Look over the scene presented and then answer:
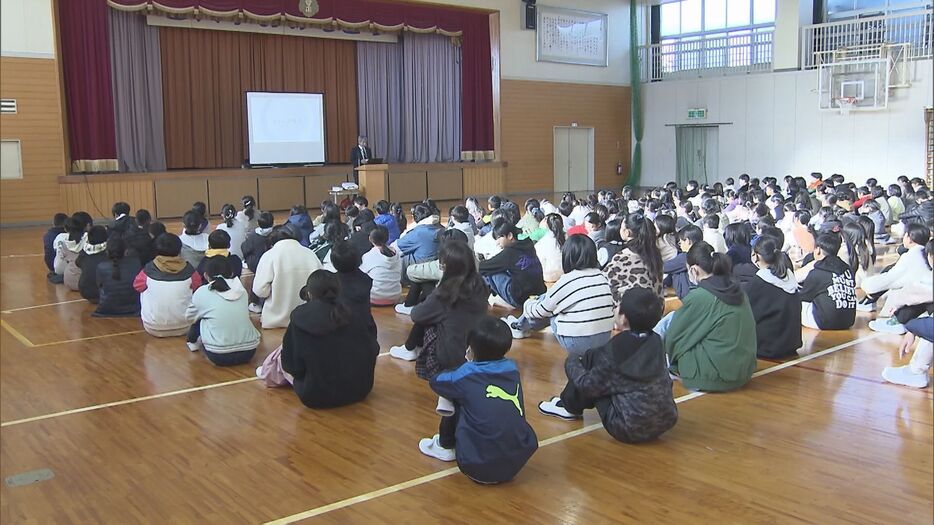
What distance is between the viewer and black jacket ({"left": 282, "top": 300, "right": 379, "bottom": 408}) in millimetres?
4164

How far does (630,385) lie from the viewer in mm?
3684

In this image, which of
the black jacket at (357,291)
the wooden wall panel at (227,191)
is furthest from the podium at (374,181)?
the black jacket at (357,291)

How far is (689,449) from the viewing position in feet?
12.3

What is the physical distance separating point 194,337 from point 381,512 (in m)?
2.86

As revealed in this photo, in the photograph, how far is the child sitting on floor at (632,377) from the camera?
11.8ft

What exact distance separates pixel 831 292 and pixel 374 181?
11.3 metres

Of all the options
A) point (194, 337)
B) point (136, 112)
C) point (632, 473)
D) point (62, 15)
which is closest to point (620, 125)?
point (136, 112)

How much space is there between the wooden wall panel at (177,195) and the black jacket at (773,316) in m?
11.7

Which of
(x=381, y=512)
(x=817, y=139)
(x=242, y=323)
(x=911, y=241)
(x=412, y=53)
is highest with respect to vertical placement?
(x=412, y=53)

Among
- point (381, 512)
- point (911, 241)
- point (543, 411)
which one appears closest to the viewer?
point (381, 512)

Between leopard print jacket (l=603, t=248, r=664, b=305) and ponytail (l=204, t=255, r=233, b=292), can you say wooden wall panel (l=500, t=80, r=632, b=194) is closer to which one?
leopard print jacket (l=603, t=248, r=664, b=305)

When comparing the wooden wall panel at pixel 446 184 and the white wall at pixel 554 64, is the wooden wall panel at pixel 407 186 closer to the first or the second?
the wooden wall panel at pixel 446 184

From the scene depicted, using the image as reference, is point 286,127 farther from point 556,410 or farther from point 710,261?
point 556,410

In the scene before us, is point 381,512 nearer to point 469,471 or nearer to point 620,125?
point 469,471
